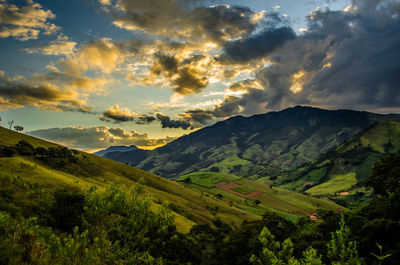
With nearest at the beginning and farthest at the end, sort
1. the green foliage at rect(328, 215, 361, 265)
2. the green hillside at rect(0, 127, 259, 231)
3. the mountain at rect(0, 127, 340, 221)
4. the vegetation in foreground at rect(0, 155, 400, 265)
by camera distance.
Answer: the vegetation in foreground at rect(0, 155, 400, 265), the green foliage at rect(328, 215, 361, 265), the mountain at rect(0, 127, 340, 221), the green hillside at rect(0, 127, 259, 231)

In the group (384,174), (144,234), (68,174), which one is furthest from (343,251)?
(68,174)

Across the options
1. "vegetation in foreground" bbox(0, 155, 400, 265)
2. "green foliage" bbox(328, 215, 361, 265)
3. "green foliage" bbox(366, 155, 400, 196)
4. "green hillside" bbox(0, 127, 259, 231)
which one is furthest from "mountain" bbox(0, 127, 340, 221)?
"green foliage" bbox(366, 155, 400, 196)

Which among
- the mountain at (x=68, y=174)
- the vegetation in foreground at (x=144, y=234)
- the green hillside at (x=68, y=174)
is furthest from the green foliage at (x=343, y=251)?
the mountain at (x=68, y=174)

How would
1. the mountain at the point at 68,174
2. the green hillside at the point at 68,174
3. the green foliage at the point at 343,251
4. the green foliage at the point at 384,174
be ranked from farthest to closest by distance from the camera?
1. the green hillside at the point at 68,174
2. the mountain at the point at 68,174
3. the green foliage at the point at 384,174
4. the green foliage at the point at 343,251

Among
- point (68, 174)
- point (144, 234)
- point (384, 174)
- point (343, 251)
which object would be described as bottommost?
point (68, 174)

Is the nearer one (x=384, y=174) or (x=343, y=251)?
(x=343, y=251)

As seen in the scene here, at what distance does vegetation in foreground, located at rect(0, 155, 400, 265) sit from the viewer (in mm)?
17953

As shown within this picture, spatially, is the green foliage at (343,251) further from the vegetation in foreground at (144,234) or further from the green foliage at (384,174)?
the green foliage at (384,174)

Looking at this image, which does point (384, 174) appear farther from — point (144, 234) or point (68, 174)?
point (68, 174)

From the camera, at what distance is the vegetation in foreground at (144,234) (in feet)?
58.9

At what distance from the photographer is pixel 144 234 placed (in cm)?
3055

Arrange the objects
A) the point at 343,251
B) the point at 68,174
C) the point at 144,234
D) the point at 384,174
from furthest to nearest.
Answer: the point at 68,174, the point at 384,174, the point at 144,234, the point at 343,251

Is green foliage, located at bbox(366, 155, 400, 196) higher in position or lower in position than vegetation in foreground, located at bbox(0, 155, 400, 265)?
higher

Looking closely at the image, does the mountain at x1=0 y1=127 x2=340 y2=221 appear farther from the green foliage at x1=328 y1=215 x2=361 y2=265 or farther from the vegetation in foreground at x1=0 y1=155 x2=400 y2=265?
the green foliage at x1=328 y1=215 x2=361 y2=265
